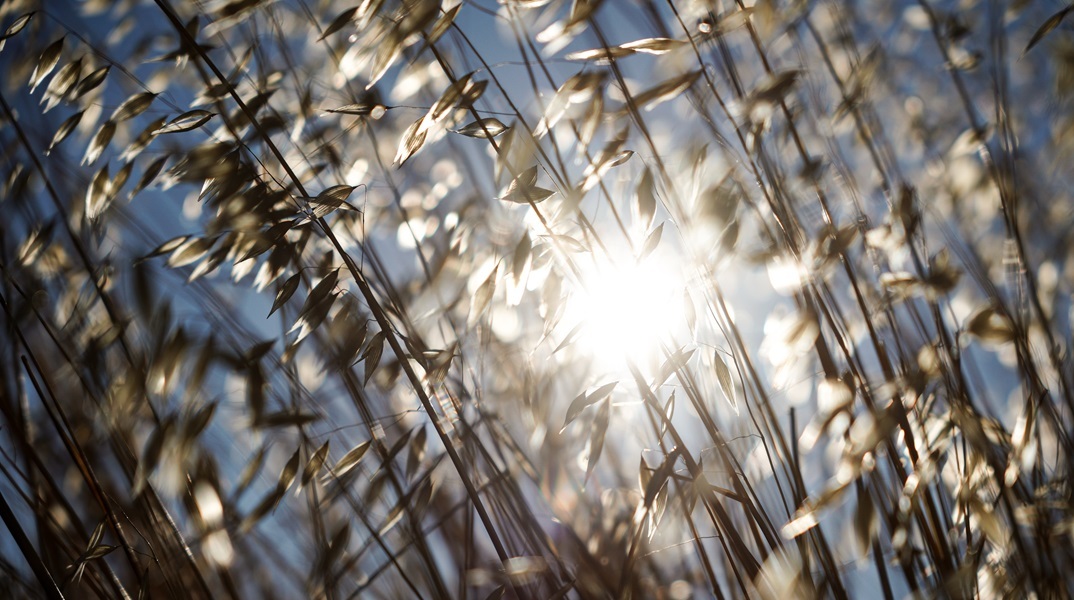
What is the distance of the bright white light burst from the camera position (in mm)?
509

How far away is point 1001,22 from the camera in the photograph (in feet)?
2.16

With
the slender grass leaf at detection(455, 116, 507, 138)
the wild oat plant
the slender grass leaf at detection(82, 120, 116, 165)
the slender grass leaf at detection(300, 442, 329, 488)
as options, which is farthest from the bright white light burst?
the slender grass leaf at detection(82, 120, 116, 165)

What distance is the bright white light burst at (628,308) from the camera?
509 mm

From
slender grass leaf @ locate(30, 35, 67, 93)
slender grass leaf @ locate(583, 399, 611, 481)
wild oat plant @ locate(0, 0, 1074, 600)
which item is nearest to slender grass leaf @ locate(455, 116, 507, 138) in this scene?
wild oat plant @ locate(0, 0, 1074, 600)

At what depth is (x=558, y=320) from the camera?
0.55m

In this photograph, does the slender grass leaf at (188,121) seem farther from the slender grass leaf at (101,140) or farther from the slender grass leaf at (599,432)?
the slender grass leaf at (599,432)

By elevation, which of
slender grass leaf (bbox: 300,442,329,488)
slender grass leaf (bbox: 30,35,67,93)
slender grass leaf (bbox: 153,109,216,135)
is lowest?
slender grass leaf (bbox: 300,442,329,488)

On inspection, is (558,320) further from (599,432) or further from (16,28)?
(16,28)

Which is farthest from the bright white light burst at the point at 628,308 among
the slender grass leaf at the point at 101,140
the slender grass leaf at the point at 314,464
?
the slender grass leaf at the point at 101,140

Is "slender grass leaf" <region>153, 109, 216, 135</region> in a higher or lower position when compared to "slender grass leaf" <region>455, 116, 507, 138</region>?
higher

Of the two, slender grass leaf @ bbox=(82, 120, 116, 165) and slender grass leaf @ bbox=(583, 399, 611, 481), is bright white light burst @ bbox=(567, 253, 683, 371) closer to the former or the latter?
slender grass leaf @ bbox=(583, 399, 611, 481)

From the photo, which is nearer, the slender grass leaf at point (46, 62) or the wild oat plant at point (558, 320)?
the wild oat plant at point (558, 320)

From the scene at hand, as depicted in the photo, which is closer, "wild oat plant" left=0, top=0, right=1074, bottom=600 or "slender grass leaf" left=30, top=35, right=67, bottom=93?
"wild oat plant" left=0, top=0, right=1074, bottom=600

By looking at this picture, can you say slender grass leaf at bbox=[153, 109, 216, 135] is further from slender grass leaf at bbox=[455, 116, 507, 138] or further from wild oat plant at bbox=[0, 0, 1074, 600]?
slender grass leaf at bbox=[455, 116, 507, 138]
